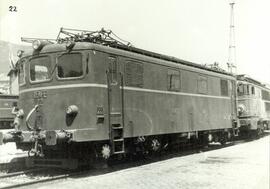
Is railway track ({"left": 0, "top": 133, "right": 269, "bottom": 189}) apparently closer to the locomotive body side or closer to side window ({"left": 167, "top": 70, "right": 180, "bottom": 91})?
the locomotive body side

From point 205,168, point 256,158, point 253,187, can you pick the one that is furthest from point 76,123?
point 256,158

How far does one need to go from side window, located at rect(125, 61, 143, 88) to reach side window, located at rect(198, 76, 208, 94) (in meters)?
4.62

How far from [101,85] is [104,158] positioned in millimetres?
1943

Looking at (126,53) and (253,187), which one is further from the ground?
(126,53)

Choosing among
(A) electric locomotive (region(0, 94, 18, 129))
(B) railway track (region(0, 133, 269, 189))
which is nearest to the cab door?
(B) railway track (region(0, 133, 269, 189))

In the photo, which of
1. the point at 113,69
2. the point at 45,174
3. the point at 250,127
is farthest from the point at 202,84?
the point at 45,174

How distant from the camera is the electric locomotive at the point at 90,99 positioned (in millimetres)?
10656

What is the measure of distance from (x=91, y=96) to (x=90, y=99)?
0.26ft

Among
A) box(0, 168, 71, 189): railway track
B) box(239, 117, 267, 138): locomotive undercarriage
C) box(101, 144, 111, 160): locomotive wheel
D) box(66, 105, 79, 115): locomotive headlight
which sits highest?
box(66, 105, 79, 115): locomotive headlight

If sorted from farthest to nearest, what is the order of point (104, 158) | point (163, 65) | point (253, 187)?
point (163, 65)
point (104, 158)
point (253, 187)

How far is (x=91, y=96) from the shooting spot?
10.7 metres

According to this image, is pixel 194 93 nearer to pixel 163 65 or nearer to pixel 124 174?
pixel 163 65

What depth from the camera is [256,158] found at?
1306 centimetres

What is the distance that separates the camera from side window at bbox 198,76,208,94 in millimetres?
16686
